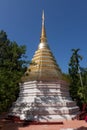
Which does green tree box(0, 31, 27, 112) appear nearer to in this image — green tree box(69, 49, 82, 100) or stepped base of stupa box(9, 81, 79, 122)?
stepped base of stupa box(9, 81, 79, 122)

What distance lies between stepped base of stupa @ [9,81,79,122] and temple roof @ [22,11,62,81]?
59 centimetres

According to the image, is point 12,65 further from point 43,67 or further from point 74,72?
point 74,72

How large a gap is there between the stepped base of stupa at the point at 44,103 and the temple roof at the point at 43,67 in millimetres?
591

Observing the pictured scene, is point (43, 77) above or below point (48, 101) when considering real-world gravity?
above

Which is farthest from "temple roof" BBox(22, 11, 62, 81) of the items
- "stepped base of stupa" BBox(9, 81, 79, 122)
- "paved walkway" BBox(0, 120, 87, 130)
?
"paved walkway" BBox(0, 120, 87, 130)

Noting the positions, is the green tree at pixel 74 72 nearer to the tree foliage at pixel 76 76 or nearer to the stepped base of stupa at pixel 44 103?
the tree foliage at pixel 76 76

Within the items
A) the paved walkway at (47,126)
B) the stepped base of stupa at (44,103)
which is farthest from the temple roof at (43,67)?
the paved walkway at (47,126)

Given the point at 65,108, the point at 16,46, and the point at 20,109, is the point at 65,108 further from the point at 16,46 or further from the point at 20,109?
the point at 16,46

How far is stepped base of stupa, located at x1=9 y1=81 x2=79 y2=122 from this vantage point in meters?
21.4

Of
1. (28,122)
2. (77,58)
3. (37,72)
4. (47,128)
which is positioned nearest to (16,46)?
(37,72)

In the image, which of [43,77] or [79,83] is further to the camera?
[79,83]

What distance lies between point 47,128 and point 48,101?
4.94 m

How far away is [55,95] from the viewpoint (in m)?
23.2

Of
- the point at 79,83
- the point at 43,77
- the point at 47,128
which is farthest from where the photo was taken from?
the point at 79,83
